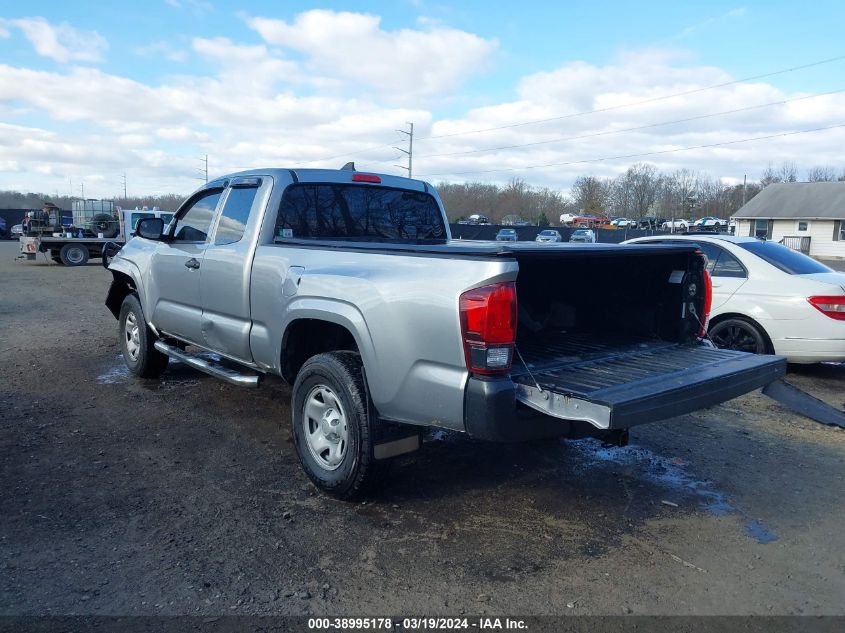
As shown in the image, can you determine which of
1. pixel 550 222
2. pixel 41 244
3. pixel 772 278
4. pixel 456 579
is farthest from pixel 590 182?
pixel 456 579

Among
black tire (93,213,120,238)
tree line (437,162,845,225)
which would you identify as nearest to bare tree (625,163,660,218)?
tree line (437,162,845,225)

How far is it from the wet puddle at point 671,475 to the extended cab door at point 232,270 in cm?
270

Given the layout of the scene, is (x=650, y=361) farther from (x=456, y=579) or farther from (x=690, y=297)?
(x=456, y=579)

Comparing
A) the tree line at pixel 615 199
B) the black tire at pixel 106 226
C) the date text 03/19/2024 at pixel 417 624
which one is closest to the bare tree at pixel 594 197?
the tree line at pixel 615 199

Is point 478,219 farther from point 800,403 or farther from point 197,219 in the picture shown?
point 800,403

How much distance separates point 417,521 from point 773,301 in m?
5.22

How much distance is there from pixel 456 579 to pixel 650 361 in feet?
6.14

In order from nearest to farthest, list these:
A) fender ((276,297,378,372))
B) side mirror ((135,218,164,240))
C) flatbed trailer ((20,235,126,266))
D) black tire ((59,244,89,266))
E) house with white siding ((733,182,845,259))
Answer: fender ((276,297,378,372))
side mirror ((135,218,164,240))
flatbed trailer ((20,235,126,266))
black tire ((59,244,89,266))
house with white siding ((733,182,845,259))

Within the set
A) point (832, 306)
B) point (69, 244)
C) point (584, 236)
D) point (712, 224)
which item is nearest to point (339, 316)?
point (832, 306)

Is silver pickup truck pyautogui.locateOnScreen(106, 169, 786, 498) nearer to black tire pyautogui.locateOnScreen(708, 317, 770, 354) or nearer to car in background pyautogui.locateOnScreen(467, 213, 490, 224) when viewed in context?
black tire pyautogui.locateOnScreen(708, 317, 770, 354)

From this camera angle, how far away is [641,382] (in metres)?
3.71

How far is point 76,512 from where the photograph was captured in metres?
4.05

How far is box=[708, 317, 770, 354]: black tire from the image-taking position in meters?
7.51

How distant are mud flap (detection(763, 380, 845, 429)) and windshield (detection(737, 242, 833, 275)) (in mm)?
3086
